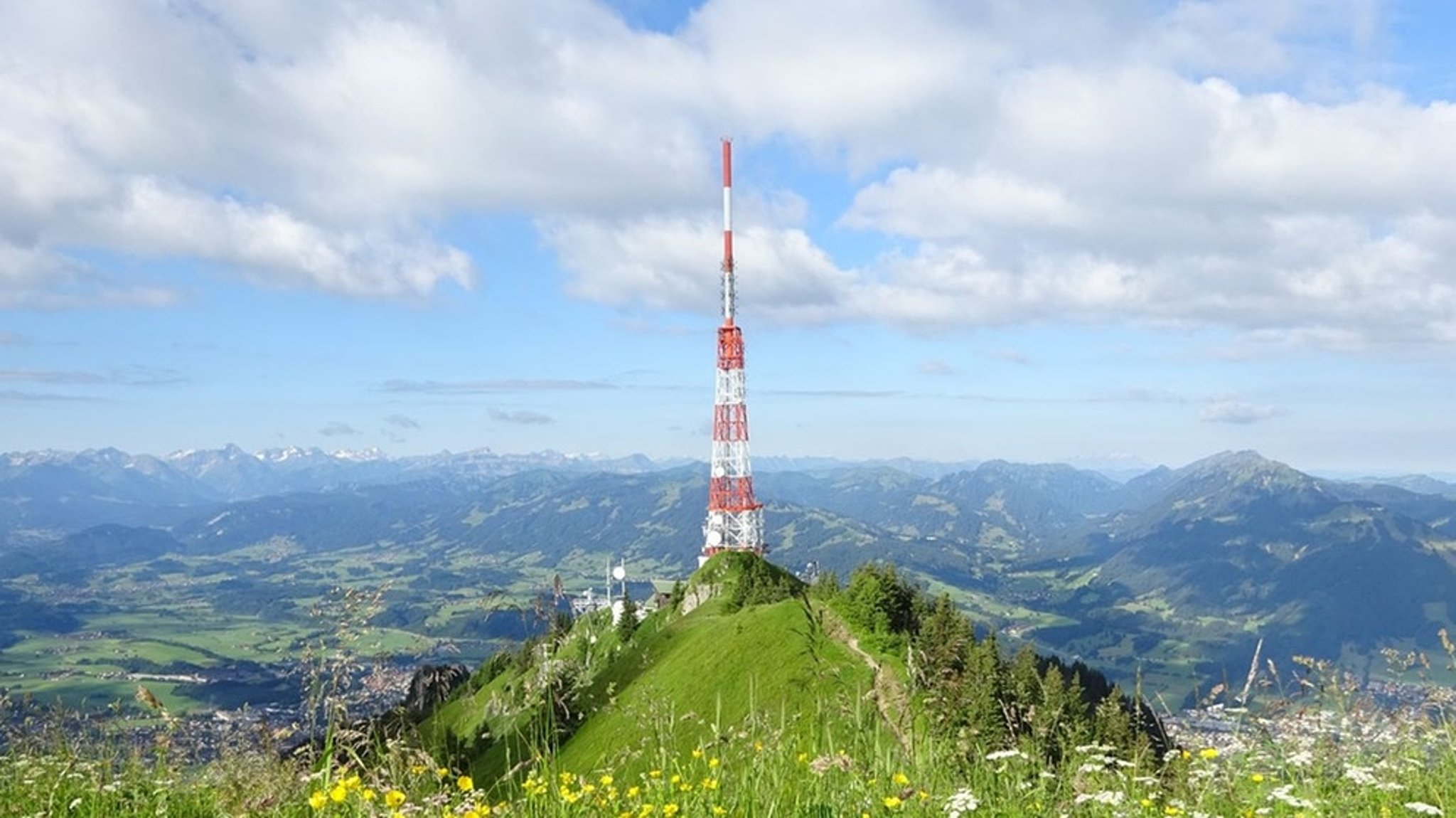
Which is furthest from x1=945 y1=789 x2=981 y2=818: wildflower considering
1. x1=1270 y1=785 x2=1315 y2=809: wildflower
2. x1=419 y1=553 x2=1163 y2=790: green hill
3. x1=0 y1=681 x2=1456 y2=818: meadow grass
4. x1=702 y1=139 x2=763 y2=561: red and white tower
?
x1=702 y1=139 x2=763 y2=561: red and white tower

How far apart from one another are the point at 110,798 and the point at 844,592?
5769 centimetres

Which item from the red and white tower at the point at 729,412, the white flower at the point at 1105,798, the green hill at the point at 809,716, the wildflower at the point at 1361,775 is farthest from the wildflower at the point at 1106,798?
the red and white tower at the point at 729,412

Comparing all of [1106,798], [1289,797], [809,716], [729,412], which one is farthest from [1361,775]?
[729,412]

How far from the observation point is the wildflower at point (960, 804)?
578 cm

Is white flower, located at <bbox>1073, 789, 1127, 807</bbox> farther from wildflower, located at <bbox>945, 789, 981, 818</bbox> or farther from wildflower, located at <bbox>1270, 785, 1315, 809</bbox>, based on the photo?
wildflower, located at <bbox>1270, 785, 1315, 809</bbox>

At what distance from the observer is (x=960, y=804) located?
19.4ft

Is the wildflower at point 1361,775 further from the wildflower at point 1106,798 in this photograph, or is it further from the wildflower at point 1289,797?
the wildflower at point 1106,798

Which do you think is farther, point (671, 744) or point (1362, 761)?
point (1362, 761)

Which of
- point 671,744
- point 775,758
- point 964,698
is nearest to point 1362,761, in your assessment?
point 964,698

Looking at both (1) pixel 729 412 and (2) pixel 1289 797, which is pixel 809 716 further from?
(1) pixel 729 412

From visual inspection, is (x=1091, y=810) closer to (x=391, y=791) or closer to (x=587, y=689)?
(x=587, y=689)

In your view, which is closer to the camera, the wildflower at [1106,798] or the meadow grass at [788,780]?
the meadow grass at [788,780]

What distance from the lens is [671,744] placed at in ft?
22.5

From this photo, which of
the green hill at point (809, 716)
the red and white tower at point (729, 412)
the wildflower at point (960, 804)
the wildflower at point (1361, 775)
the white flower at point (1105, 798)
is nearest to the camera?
the wildflower at point (960, 804)
